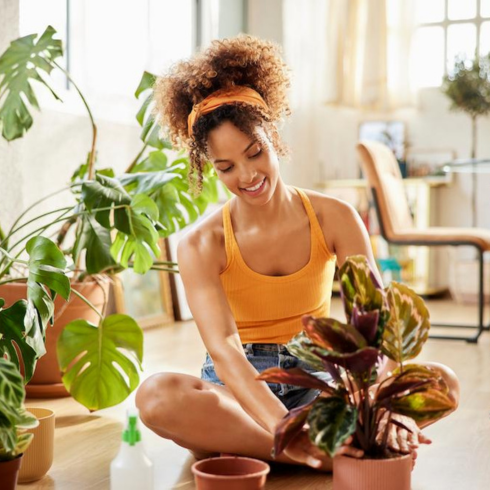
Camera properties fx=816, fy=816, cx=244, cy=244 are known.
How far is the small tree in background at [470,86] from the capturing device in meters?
5.55

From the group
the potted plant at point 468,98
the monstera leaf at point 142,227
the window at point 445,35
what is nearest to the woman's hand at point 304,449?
the monstera leaf at point 142,227

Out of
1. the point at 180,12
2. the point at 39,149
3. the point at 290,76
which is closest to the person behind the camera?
the point at 290,76

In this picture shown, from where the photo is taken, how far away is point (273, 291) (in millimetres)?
2018

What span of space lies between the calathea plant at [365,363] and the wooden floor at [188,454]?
0.62 meters

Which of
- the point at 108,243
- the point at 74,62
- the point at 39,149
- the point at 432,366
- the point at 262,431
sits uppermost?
the point at 74,62

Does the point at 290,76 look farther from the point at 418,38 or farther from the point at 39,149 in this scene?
the point at 418,38

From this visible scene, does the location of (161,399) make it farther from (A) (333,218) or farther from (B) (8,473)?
(A) (333,218)

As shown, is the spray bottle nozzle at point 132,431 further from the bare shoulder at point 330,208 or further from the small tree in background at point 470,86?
the small tree in background at point 470,86

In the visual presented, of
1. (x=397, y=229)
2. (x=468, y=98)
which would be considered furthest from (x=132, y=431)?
(x=468, y=98)

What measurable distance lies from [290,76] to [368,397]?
0.99 meters

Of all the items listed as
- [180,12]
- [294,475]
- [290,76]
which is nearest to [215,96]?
[290,76]

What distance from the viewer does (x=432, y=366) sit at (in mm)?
1888

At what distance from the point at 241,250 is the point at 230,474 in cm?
74

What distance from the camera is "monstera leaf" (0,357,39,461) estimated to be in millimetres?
1334
